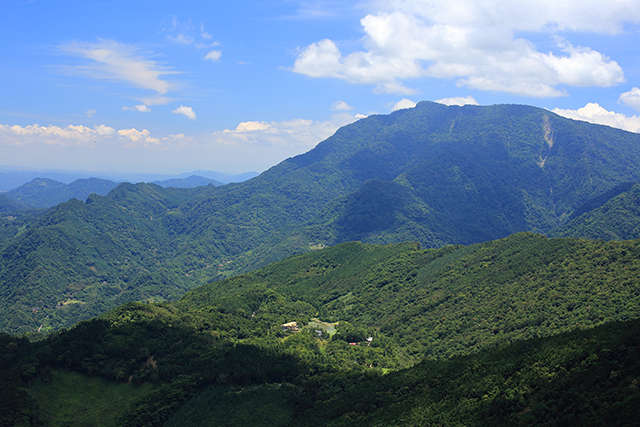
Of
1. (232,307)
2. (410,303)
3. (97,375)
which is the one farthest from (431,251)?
(97,375)

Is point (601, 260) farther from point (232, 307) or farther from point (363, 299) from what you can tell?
point (232, 307)

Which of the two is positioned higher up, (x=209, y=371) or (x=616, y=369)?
(x=616, y=369)

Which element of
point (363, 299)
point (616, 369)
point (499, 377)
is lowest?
point (363, 299)

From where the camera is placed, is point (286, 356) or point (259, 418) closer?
point (259, 418)

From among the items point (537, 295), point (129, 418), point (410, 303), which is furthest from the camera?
point (410, 303)

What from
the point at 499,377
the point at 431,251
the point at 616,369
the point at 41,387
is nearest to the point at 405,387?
the point at 499,377

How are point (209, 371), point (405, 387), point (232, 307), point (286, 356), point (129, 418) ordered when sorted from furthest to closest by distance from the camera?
1. point (232, 307)
2. point (286, 356)
3. point (209, 371)
4. point (405, 387)
5. point (129, 418)
